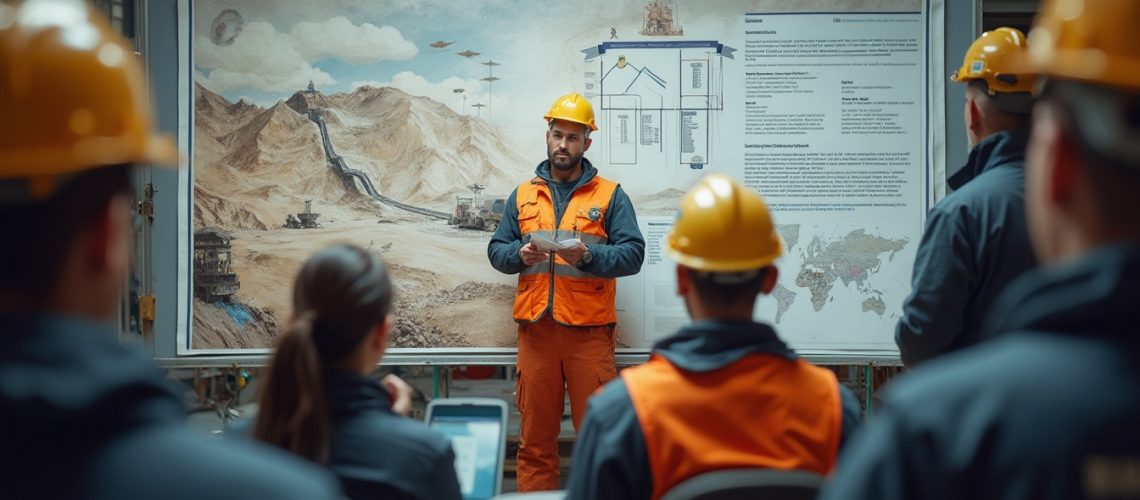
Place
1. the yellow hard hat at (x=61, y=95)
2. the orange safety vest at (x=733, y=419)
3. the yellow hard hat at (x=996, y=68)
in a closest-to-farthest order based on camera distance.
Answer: the yellow hard hat at (x=61, y=95), the orange safety vest at (x=733, y=419), the yellow hard hat at (x=996, y=68)

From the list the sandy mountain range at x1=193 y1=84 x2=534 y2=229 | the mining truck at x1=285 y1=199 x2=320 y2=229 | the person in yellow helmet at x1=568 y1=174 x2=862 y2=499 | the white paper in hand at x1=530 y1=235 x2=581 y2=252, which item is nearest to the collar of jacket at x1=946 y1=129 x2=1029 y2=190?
the person in yellow helmet at x1=568 y1=174 x2=862 y2=499

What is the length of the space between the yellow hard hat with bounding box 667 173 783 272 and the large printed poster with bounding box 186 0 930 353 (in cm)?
260

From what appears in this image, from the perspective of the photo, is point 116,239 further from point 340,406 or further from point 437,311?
point 437,311

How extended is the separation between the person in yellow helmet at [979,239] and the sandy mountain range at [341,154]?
85.4 inches

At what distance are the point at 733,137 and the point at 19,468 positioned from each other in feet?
12.9

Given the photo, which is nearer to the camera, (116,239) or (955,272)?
(116,239)

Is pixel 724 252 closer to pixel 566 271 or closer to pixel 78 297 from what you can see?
pixel 78 297

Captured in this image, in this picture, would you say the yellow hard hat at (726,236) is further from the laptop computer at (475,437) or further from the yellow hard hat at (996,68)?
the yellow hard hat at (996,68)

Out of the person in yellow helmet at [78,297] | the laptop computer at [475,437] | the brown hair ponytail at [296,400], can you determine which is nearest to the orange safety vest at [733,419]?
the brown hair ponytail at [296,400]

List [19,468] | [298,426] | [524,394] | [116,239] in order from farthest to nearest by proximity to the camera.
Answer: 1. [524,394]
2. [298,426]
3. [116,239]
4. [19,468]

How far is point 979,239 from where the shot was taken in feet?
8.75

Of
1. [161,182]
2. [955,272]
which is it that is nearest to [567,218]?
[161,182]

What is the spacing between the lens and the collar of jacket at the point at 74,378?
73cm

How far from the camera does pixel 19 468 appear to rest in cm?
75
